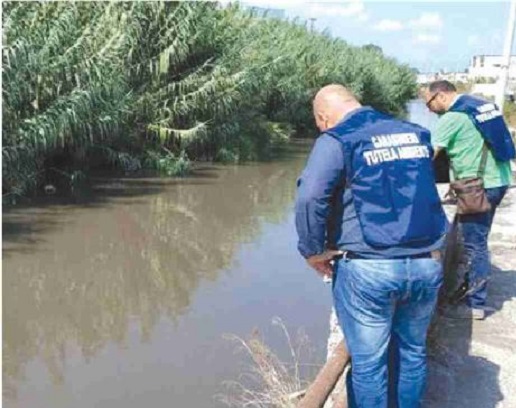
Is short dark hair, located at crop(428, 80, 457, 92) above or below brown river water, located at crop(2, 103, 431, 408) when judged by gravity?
above

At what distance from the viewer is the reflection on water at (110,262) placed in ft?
22.3

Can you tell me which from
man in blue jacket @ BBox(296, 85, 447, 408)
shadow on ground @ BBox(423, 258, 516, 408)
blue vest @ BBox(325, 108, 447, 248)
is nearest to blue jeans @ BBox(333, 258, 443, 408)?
man in blue jacket @ BBox(296, 85, 447, 408)

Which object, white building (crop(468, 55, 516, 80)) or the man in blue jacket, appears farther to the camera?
white building (crop(468, 55, 516, 80))

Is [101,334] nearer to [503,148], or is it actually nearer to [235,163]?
[503,148]

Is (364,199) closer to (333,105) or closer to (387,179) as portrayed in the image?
(387,179)

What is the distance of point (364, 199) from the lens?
9.70ft

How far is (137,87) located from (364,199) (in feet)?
49.6

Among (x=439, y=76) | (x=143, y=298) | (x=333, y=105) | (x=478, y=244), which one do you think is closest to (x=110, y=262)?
(x=143, y=298)

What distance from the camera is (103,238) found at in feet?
34.8

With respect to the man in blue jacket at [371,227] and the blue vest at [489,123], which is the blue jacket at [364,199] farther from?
the blue vest at [489,123]

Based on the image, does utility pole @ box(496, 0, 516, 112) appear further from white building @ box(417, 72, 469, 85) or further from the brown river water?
the brown river water

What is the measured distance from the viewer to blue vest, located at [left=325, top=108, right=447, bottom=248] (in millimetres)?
2936

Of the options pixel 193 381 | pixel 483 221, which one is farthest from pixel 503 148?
pixel 193 381

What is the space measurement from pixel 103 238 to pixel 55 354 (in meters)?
4.36
